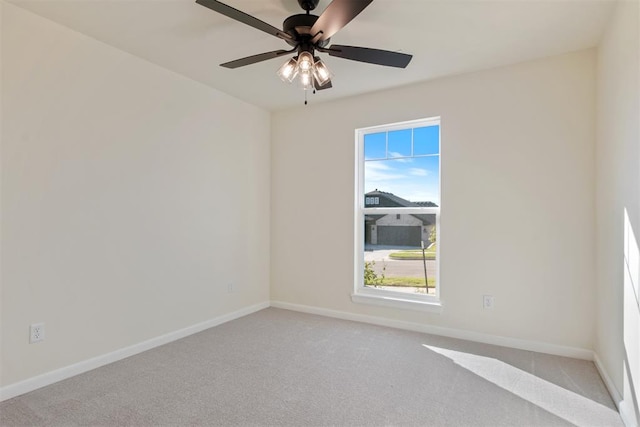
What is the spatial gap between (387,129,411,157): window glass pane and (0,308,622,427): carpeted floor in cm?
188

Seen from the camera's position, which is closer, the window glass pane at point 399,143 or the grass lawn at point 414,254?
the grass lawn at point 414,254

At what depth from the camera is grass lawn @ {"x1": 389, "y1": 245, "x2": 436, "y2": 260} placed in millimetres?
3506

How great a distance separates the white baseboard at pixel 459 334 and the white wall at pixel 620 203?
26cm

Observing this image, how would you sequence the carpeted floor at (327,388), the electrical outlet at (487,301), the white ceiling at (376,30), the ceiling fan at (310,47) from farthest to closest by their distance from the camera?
the electrical outlet at (487,301) → the white ceiling at (376,30) → the carpeted floor at (327,388) → the ceiling fan at (310,47)

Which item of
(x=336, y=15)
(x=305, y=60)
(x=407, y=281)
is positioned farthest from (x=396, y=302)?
(x=336, y=15)

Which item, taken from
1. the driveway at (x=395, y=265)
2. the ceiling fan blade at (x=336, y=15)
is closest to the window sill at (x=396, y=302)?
the driveway at (x=395, y=265)

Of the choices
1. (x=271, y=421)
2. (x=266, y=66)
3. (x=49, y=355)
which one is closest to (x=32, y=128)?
(x=49, y=355)

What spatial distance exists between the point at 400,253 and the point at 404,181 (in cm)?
76

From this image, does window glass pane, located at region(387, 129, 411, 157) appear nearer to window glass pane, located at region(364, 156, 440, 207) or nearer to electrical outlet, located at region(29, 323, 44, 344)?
window glass pane, located at region(364, 156, 440, 207)

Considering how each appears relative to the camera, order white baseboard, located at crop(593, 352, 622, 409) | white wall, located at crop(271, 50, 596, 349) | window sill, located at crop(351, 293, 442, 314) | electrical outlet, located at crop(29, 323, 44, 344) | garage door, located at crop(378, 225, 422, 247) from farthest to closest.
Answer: garage door, located at crop(378, 225, 422, 247)
window sill, located at crop(351, 293, 442, 314)
white wall, located at crop(271, 50, 596, 349)
electrical outlet, located at crop(29, 323, 44, 344)
white baseboard, located at crop(593, 352, 622, 409)

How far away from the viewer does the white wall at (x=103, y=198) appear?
2.23 metres

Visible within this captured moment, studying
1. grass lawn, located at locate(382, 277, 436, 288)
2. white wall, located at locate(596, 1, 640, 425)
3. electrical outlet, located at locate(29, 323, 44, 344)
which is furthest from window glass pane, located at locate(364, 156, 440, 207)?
electrical outlet, located at locate(29, 323, 44, 344)

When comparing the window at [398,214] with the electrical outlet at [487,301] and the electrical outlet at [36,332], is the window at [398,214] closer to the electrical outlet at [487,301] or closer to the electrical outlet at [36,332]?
the electrical outlet at [487,301]

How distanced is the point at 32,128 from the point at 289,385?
241 cm
